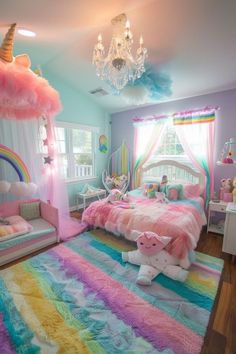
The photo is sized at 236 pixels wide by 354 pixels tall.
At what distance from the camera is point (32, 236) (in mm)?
2385

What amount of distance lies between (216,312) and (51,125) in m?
3.24

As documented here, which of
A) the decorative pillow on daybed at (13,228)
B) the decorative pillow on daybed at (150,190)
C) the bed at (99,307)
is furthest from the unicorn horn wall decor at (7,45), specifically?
the decorative pillow on daybed at (150,190)

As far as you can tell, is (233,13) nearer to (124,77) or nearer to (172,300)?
(124,77)

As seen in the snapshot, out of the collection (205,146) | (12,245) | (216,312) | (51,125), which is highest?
(51,125)

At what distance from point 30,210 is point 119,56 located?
2.54 meters

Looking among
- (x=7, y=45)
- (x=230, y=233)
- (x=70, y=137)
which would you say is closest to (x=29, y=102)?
(x=7, y=45)

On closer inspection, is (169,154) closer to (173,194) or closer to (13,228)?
(173,194)

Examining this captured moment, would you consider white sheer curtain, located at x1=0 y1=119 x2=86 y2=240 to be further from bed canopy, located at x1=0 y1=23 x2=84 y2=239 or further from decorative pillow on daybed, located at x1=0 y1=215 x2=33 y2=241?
decorative pillow on daybed, located at x1=0 y1=215 x2=33 y2=241

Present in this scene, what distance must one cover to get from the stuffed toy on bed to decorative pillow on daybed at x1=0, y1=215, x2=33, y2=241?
60.4 inches

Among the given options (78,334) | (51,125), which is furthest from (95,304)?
(51,125)

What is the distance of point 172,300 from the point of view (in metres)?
1.68

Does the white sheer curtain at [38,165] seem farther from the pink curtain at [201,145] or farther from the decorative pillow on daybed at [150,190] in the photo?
the pink curtain at [201,145]

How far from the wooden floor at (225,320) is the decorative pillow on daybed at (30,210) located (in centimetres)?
267

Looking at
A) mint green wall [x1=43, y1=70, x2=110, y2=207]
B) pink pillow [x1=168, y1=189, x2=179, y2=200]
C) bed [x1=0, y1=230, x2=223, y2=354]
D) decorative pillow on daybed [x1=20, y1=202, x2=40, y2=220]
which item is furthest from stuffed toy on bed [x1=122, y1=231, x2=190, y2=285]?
mint green wall [x1=43, y1=70, x2=110, y2=207]
